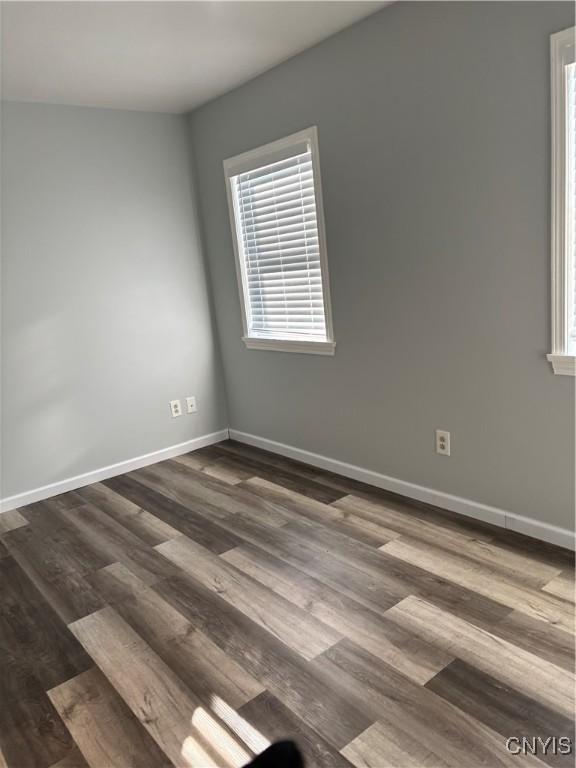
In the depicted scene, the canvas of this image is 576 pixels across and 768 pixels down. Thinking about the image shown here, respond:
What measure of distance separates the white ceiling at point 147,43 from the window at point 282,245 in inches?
19.8

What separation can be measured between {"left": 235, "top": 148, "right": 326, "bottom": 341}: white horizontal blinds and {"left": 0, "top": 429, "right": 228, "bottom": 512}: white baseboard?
0.96m

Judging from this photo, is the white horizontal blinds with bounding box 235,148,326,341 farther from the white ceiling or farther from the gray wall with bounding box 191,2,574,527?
the white ceiling

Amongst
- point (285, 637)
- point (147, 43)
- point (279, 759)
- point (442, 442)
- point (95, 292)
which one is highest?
point (147, 43)

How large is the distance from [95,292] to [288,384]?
1.42 meters

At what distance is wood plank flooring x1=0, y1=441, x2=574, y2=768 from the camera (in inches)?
68.5

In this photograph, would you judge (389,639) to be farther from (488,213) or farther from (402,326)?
(488,213)

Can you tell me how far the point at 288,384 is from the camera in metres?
3.93

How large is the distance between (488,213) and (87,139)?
8.53 ft

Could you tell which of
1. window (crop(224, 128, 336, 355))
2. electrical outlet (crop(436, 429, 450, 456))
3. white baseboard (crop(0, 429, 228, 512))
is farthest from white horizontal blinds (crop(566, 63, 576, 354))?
white baseboard (crop(0, 429, 228, 512))

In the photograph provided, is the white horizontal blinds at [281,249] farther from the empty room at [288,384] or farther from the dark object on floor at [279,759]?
the dark object on floor at [279,759]

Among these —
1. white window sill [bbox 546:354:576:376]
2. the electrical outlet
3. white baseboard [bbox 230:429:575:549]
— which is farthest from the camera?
the electrical outlet

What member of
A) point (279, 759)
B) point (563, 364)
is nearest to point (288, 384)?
point (563, 364)

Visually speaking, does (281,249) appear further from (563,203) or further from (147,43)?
(563,203)

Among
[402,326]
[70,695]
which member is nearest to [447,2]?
[402,326]
